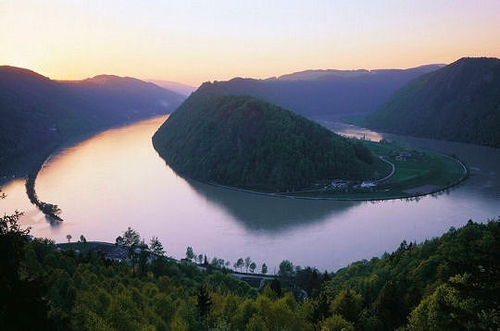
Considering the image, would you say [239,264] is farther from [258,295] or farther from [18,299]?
[18,299]

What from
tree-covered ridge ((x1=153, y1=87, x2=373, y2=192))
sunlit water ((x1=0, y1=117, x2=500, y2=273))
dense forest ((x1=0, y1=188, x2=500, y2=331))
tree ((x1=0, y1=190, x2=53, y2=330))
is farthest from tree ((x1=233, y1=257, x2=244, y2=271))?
tree ((x1=0, y1=190, x2=53, y2=330))

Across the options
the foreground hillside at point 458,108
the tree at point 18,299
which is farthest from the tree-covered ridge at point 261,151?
the tree at point 18,299

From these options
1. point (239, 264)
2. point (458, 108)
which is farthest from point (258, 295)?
point (458, 108)

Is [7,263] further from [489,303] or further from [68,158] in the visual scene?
[68,158]

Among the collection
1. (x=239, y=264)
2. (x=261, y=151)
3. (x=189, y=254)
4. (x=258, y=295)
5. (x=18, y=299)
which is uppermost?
(x=18, y=299)

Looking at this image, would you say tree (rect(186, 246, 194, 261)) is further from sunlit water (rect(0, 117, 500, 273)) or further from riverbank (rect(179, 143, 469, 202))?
riverbank (rect(179, 143, 469, 202))

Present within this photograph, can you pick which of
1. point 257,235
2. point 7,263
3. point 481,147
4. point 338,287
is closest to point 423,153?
point 481,147

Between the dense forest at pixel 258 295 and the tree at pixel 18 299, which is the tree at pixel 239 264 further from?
the tree at pixel 18 299
